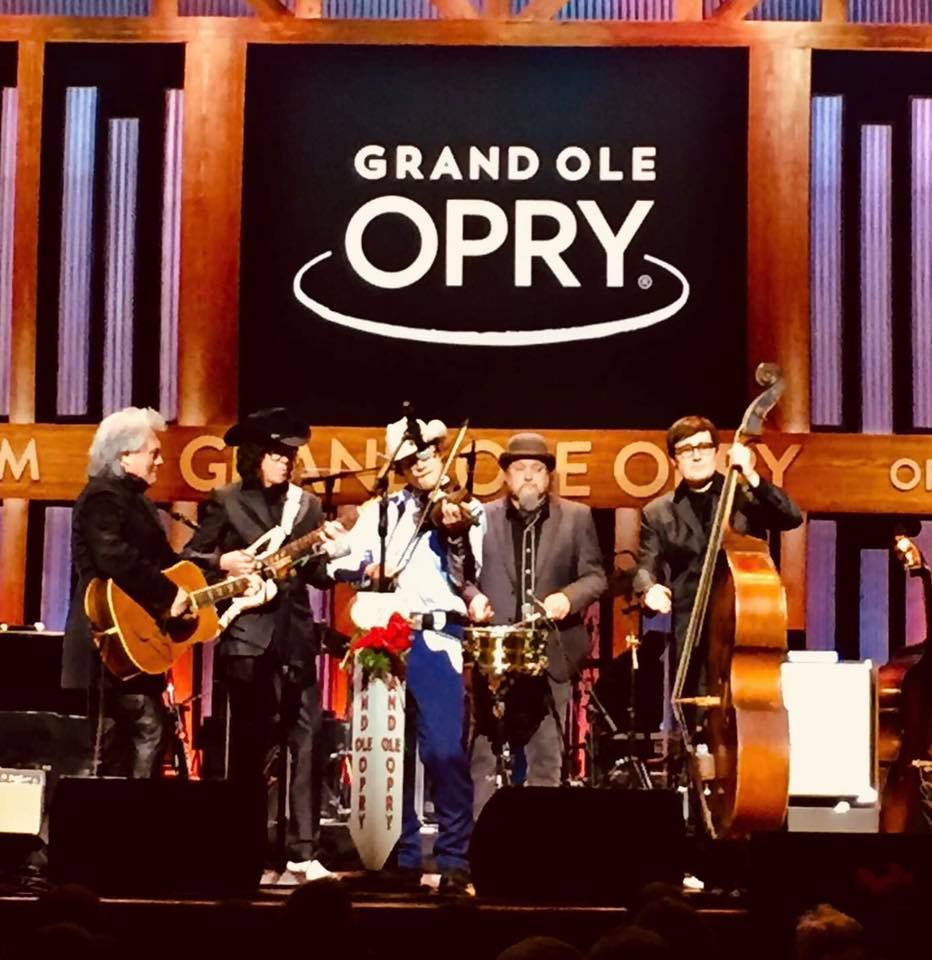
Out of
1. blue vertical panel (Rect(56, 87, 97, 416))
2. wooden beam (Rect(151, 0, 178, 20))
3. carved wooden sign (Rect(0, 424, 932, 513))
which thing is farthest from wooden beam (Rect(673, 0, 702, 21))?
blue vertical panel (Rect(56, 87, 97, 416))

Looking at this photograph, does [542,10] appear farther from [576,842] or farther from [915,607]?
[576,842]

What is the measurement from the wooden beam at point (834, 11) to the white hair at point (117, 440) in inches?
197

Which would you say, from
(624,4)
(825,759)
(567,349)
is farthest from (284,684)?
(624,4)

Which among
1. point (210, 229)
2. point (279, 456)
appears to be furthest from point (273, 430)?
point (210, 229)

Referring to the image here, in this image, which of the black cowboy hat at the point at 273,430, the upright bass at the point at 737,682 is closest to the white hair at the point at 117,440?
the black cowboy hat at the point at 273,430

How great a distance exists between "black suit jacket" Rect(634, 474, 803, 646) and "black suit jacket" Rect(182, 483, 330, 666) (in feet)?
4.76

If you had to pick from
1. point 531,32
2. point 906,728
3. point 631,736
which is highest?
point 531,32

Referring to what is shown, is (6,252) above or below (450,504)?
above

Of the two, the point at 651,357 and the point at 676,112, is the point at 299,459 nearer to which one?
the point at 651,357

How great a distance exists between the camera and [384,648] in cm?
723

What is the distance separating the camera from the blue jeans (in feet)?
24.2

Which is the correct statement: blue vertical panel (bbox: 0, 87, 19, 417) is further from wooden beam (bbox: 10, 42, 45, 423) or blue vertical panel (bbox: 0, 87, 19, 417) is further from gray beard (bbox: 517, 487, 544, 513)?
gray beard (bbox: 517, 487, 544, 513)

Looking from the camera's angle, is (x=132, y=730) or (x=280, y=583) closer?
(x=132, y=730)

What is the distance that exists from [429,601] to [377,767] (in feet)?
2.44
